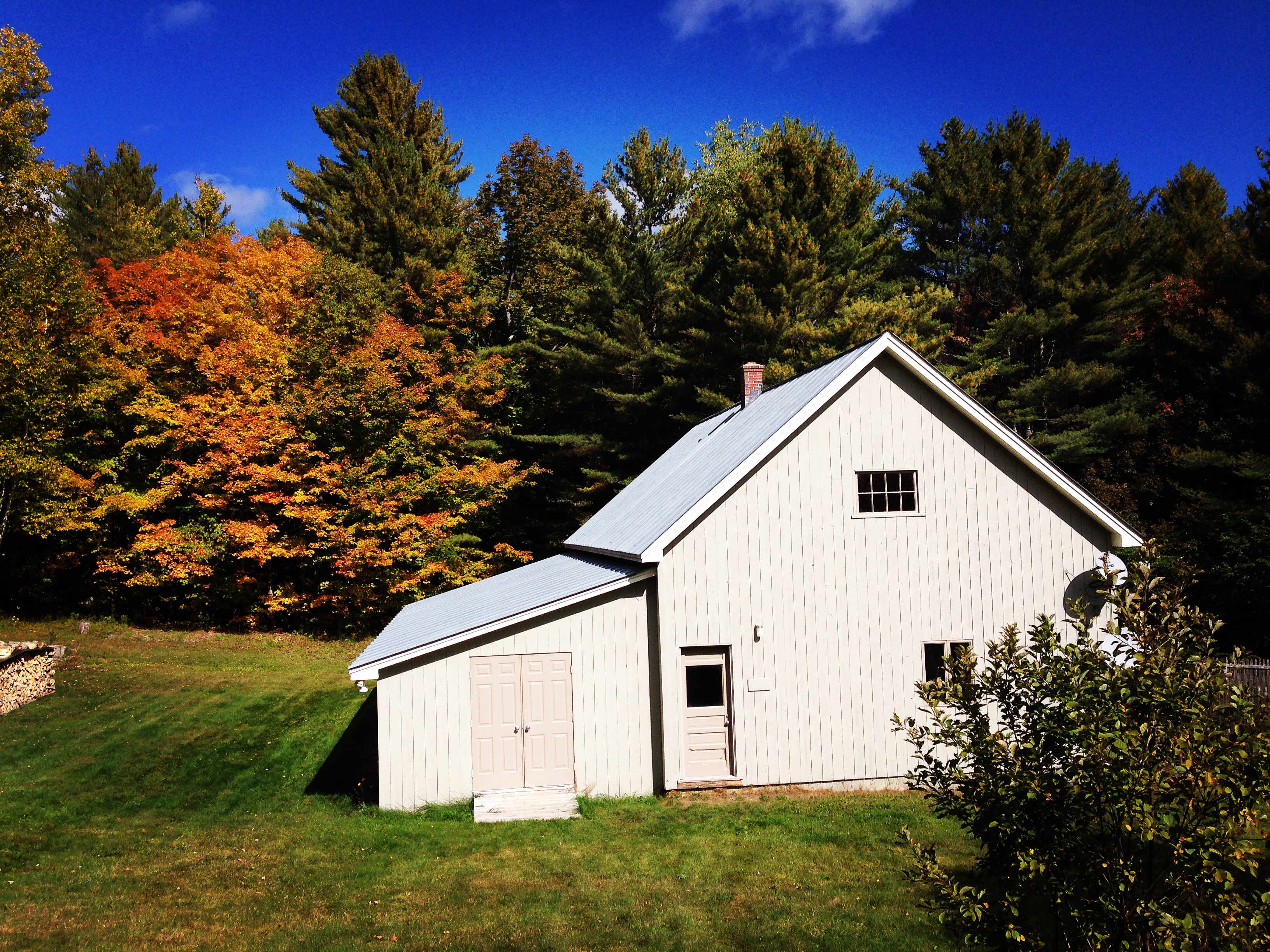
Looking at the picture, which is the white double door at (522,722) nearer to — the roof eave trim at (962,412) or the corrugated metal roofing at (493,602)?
the corrugated metal roofing at (493,602)

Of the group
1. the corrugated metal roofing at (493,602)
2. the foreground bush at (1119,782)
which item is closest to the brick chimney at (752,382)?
the corrugated metal roofing at (493,602)

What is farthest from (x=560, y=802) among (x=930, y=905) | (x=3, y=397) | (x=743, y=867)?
(x=3, y=397)

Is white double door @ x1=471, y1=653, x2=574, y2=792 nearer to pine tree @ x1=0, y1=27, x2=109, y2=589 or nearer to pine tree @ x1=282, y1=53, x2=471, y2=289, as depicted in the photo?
pine tree @ x1=0, y1=27, x2=109, y2=589

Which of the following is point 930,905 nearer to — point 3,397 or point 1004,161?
point 3,397

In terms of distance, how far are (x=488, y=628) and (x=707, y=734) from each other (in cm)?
413

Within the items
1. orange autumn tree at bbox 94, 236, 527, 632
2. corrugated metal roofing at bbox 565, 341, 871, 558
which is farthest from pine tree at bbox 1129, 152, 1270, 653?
orange autumn tree at bbox 94, 236, 527, 632

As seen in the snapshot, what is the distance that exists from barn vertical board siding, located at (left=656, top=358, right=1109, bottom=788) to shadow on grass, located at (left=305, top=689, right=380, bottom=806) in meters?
5.21

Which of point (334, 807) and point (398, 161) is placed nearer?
point (334, 807)

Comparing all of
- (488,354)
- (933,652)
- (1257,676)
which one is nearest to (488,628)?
(933,652)

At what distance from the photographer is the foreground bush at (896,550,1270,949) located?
4.19m

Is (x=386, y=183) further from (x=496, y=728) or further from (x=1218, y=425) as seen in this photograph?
(x=1218, y=425)

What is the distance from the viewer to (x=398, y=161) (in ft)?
111

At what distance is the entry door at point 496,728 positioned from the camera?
43.6ft

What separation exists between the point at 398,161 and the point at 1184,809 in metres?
35.2
